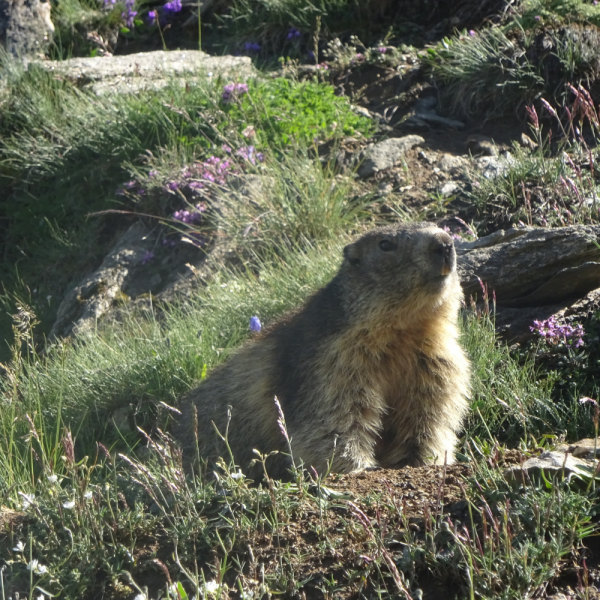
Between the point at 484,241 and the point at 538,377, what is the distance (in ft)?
4.05

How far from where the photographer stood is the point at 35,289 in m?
9.90

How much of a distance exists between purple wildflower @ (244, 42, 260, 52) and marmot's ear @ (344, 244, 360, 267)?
24.1 feet

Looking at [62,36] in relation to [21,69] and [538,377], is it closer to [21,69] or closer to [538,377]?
[21,69]

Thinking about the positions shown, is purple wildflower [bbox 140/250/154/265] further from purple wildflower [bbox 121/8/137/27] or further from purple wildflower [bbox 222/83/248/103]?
purple wildflower [bbox 121/8/137/27]

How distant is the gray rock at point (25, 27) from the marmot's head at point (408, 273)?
878 cm

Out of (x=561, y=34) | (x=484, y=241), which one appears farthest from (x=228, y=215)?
(x=561, y=34)

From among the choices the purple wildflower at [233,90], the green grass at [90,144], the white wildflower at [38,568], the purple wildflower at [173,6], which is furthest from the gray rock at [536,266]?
the purple wildflower at [173,6]

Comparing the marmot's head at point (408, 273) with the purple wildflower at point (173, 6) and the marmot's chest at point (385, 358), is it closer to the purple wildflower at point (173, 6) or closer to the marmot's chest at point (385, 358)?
the marmot's chest at point (385, 358)

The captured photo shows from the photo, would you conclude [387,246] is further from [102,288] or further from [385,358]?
[102,288]

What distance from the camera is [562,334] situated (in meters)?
5.23

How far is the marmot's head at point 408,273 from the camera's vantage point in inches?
174

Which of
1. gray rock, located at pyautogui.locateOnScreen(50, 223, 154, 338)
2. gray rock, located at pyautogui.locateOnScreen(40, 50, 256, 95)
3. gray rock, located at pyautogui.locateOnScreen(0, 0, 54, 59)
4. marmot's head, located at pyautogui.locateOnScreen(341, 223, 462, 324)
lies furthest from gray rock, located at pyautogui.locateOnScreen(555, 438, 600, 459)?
gray rock, located at pyautogui.locateOnScreen(0, 0, 54, 59)

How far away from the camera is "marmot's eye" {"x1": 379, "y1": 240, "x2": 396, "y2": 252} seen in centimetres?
461

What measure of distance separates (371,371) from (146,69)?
25.6 ft
